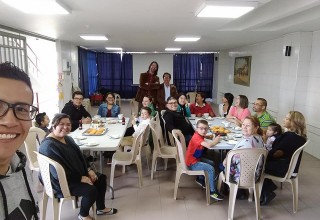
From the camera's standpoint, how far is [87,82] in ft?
32.9

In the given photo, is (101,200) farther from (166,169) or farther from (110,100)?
(110,100)

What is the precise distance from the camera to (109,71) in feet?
40.6

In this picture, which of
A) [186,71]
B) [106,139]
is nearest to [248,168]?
[106,139]

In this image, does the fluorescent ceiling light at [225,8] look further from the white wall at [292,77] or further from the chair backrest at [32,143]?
the white wall at [292,77]

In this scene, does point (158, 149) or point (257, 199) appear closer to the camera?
point (257, 199)

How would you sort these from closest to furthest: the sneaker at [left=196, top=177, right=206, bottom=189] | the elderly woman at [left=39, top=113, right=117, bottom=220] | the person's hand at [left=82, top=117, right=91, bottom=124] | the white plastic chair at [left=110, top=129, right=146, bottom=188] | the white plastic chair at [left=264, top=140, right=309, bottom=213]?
the elderly woman at [left=39, top=113, right=117, bottom=220] < the white plastic chair at [left=264, top=140, right=309, bottom=213] < the white plastic chair at [left=110, top=129, right=146, bottom=188] < the sneaker at [left=196, top=177, right=206, bottom=189] < the person's hand at [left=82, top=117, right=91, bottom=124]

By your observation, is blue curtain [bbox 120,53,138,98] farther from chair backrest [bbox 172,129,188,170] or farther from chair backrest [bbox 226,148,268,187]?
chair backrest [bbox 226,148,268,187]

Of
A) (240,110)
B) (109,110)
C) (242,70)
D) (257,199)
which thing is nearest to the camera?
(257,199)

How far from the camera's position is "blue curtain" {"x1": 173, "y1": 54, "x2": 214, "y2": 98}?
39.9ft

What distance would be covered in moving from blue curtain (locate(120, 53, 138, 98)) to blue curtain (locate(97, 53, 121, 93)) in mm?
201

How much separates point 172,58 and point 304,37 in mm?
7699

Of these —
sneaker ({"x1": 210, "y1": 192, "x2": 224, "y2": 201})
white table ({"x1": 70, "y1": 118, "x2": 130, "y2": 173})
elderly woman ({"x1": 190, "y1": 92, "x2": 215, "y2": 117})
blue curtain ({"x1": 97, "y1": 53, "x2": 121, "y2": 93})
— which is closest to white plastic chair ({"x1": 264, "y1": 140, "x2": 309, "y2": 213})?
sneaker ({"x1": 210, "y1": 192, "x2": 224, "y2": 201})

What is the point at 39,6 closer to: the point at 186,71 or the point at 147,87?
the point at 147,87

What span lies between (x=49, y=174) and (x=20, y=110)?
1807 mm
